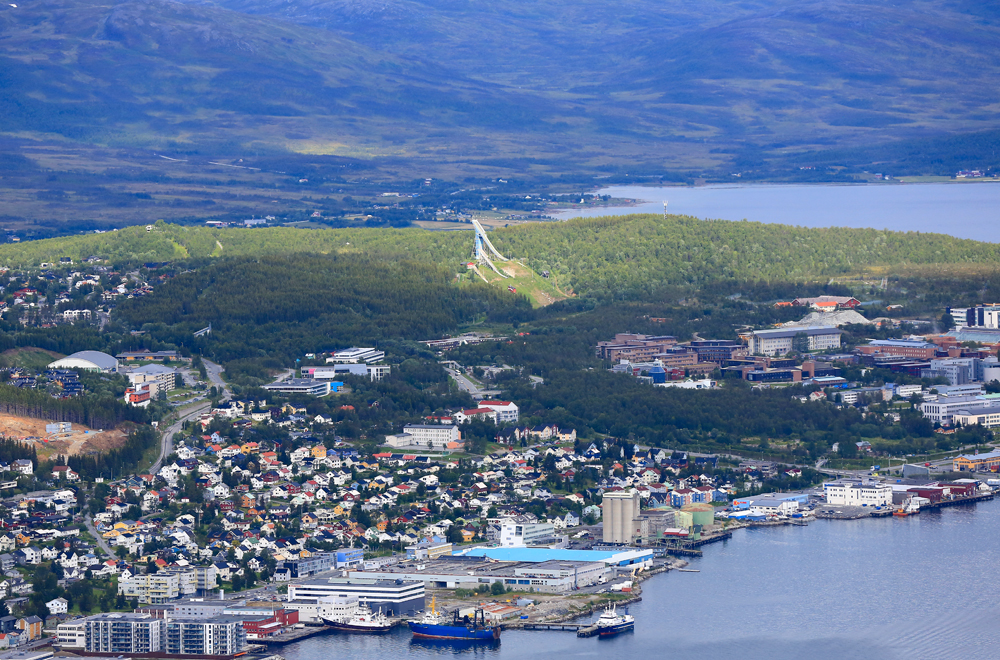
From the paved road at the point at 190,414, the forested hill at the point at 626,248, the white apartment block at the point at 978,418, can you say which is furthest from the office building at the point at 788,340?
the paved road at the point at 190,414

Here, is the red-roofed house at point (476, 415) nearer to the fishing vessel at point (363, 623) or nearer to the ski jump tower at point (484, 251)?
the fishing vessel at point (363, 623)

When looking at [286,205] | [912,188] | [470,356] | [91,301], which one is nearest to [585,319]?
[470,356]

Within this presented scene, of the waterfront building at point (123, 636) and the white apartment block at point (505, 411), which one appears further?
the white apartment block at point (505, 411)

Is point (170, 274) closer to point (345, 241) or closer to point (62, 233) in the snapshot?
point (345, 241)

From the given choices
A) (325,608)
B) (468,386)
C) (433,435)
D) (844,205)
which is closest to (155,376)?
(468,386)

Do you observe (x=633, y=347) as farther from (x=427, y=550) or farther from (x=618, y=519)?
(x=427, y=550)

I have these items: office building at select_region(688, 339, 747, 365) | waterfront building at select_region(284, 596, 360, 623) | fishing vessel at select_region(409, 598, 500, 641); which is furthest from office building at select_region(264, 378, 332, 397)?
fishing vessel at select_region(409, 598, 500, 641)

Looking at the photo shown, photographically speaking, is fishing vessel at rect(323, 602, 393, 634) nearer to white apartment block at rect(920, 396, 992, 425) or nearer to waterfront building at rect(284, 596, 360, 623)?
waterfront building at rect(284, 596, 360, 623)
